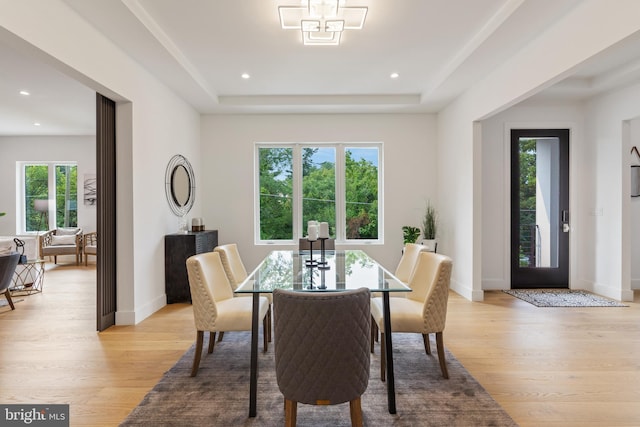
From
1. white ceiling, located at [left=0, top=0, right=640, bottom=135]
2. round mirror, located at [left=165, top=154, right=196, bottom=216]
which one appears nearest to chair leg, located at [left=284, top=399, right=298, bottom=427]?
white ceiling, located at [left=0, top=0, right=640, bottom=135]

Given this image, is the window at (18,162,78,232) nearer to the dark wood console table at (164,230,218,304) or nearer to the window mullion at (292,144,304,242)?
the dark wood console table at (164,230,218,304)

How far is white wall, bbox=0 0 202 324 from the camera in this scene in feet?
7.36

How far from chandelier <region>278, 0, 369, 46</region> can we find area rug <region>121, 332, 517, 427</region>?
8.82 feet

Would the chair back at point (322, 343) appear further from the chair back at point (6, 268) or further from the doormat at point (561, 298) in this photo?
the chair back at point (6, 268)

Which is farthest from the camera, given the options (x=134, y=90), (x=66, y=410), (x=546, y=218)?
(x=546, y=218)

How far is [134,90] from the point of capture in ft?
11.1

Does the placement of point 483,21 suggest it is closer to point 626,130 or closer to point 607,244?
point 626,130

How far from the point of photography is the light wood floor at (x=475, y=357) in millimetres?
2020

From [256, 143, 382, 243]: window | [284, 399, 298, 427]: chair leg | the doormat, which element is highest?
[256, 143, 382, 243]: window

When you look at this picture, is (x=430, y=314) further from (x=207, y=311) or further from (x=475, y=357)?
(x=207, y=311)

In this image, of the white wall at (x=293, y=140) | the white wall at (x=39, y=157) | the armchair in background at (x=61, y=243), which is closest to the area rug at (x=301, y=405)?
the white wall at (x=293, y=140)

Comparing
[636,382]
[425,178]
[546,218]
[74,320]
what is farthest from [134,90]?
[546,218]

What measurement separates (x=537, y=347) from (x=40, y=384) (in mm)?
3746

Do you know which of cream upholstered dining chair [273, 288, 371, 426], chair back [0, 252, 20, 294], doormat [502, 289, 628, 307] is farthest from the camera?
doormat [502, 289, 628, 307]
